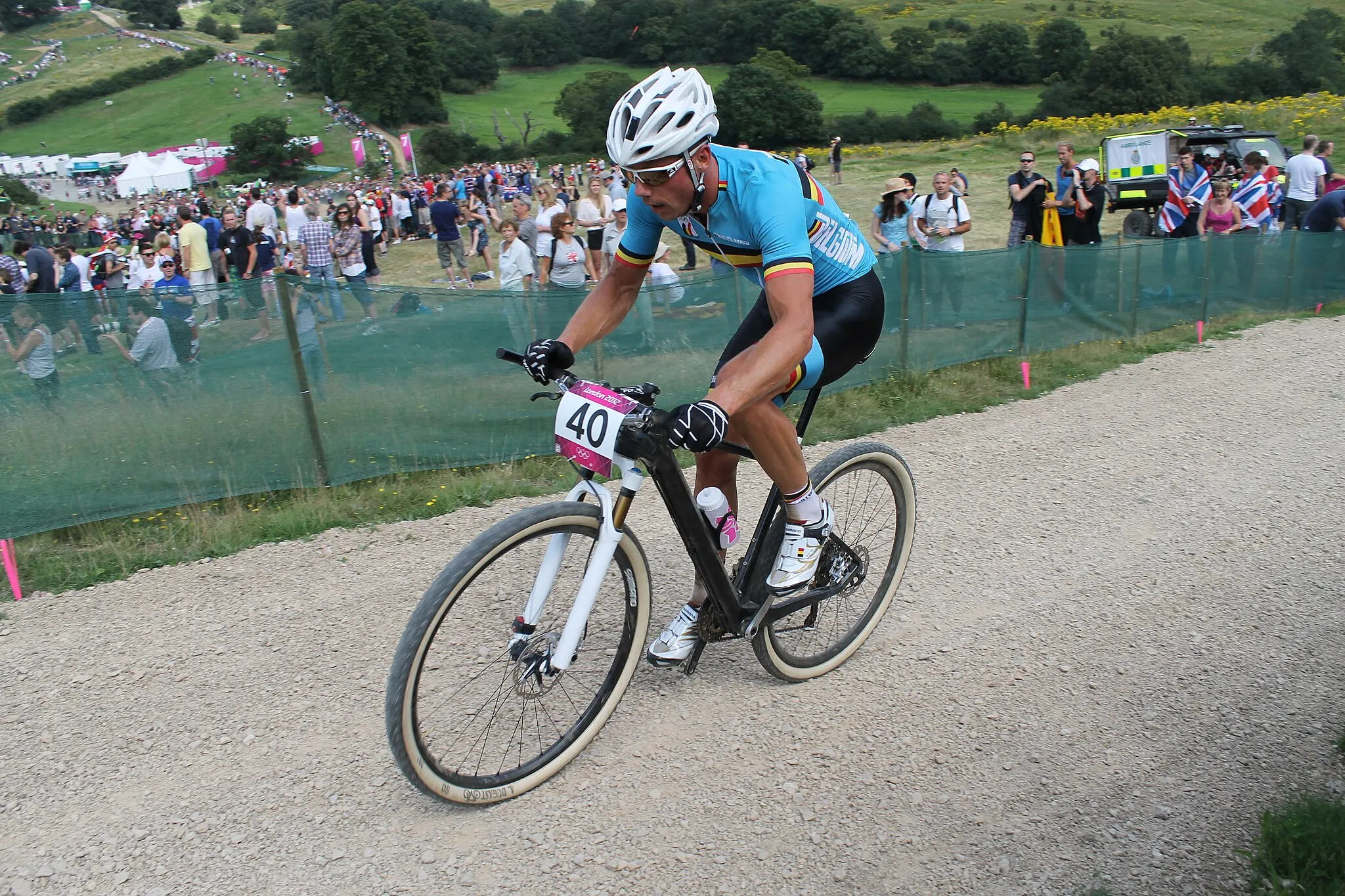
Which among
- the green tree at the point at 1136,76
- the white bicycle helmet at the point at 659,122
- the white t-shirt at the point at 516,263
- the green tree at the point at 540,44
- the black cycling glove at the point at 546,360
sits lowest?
the white t-shirt at the point at 516,263

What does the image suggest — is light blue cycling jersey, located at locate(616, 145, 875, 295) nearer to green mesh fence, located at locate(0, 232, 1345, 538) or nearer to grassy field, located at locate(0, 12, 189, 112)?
green mesh fence, located at locate(0, 232, 1345, 538)

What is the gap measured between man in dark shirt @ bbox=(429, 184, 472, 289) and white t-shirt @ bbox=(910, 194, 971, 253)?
26.9ft

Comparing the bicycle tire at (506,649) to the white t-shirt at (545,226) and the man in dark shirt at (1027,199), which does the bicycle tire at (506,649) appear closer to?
the white t-shirt at (545,226)

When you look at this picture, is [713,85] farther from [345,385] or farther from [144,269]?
[345,385]

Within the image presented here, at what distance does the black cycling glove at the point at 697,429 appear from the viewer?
3072mm

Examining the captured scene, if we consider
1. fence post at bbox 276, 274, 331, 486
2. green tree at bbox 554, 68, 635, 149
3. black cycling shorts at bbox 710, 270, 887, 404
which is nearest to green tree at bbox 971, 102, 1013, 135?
green tree at bbox 554, 68, 635, 149

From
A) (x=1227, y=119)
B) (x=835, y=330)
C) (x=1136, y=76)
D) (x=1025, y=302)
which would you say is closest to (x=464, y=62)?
(x=1136, y=76)

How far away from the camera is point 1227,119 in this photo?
42594 millimetres

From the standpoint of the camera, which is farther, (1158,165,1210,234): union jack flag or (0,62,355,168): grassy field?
(0,62,355,168): grassy field

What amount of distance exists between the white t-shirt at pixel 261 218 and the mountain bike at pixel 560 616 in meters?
16.1

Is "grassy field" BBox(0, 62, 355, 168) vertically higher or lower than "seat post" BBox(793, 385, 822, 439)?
higher

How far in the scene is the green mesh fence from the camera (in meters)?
6.14

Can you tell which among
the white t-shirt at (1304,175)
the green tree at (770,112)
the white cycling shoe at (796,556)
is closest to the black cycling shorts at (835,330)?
the white cycling shoe at (796,556)

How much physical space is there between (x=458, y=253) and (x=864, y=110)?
6169 cm
